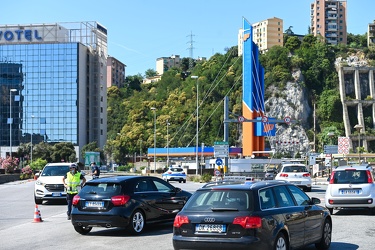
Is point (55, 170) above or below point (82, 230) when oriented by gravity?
above

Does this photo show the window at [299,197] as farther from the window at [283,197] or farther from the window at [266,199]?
the window at [266,199]

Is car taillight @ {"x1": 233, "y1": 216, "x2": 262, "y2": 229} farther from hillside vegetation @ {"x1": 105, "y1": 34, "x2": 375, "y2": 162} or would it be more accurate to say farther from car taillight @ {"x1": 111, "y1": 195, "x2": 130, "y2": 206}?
hillside vegetation @ {"x1": 105, "y1": 34, "x2": 375, "y2": 162}

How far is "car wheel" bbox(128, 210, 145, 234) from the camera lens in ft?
45.0

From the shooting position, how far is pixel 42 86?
373 feet

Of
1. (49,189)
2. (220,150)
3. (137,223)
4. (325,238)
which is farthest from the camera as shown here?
(220,150)

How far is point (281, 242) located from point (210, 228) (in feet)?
3.82

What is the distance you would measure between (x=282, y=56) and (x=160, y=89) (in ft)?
105

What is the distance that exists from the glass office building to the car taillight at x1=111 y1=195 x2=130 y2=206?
327ft

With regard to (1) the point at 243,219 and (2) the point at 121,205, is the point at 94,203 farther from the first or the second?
(1) the point at 243,219

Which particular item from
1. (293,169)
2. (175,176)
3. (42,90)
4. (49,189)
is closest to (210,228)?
(49,189)

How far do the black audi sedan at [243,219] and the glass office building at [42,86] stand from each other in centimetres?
10379

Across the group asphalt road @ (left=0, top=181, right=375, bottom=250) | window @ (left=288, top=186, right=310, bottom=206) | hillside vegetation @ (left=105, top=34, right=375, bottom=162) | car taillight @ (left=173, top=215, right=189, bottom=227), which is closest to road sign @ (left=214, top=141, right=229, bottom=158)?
asphalt road @ (left=0, top=181, right=375, bottom=250)

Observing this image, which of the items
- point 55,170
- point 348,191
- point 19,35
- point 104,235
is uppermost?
point 19,35

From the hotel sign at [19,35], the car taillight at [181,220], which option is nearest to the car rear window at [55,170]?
the car taillight at [181,220]
